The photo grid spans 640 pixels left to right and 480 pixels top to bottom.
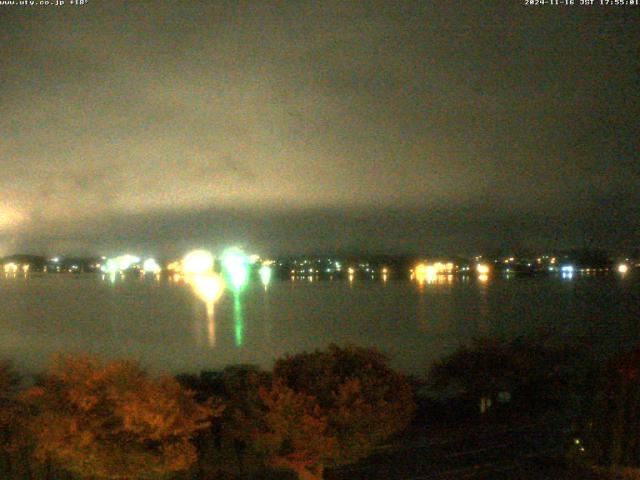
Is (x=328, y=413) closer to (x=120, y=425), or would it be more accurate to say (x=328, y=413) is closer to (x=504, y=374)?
(x=120, y=425)

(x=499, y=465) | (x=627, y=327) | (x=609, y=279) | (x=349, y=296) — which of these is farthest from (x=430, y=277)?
(x=499, y=465)

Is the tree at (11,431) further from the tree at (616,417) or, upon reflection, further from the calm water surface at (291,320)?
the calm water surface at (291,320)

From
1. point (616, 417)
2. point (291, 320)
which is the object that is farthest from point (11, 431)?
point (291, 320)

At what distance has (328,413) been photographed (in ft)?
28.3

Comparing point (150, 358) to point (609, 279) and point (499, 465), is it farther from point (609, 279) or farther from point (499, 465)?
point (609, 279)

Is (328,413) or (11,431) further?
(11,431)

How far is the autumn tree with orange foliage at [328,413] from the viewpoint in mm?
8391

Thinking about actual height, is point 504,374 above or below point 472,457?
above

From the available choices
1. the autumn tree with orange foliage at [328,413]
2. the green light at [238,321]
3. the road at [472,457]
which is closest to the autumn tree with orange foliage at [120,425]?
the autumn tree with orange foliage at [328,413]

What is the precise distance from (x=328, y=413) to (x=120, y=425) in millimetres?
2351

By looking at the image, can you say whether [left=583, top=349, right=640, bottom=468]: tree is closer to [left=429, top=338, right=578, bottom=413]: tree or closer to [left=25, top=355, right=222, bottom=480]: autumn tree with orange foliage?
[left=25, top=355, right=222, bottom=480]: autumn tree with orange foliage

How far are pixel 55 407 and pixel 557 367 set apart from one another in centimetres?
1281

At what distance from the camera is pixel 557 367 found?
17922mm

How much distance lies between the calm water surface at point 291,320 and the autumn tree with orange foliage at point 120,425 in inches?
718
